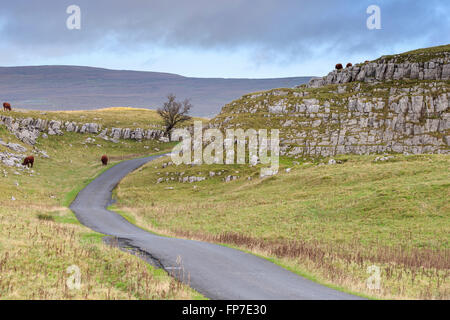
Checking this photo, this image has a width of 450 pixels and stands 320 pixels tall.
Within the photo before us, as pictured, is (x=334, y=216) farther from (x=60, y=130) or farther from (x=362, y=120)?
(x=60, y=130)

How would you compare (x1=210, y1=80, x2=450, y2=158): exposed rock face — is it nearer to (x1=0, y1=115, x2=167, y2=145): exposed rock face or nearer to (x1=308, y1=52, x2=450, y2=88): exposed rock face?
(x1=308, y1=52, x2=450, y2=88): exposed rock face

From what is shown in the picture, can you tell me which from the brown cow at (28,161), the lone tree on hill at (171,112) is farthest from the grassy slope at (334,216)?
the lone tree on hill at (171,112)

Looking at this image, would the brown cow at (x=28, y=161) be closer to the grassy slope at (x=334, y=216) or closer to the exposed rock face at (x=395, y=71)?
the grassy slope at (x=334, y=216)

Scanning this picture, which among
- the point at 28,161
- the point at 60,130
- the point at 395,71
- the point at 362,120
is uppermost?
the point at 395,71

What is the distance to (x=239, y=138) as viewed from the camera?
2498 inches

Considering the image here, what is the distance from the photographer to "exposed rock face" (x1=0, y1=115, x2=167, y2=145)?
76.9 meters

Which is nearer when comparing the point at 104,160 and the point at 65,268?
the point at 65,268

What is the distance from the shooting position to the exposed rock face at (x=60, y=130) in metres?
76.9

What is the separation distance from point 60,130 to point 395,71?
72.5 m

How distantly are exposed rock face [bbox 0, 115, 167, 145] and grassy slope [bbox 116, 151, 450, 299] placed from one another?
1371 inches

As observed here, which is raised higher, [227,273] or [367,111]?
[367,111]

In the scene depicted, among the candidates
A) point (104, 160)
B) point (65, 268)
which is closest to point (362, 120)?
point (104, 160)

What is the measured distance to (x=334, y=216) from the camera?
32969mm

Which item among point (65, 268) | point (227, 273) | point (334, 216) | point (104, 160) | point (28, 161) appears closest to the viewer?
point (65, 268)
